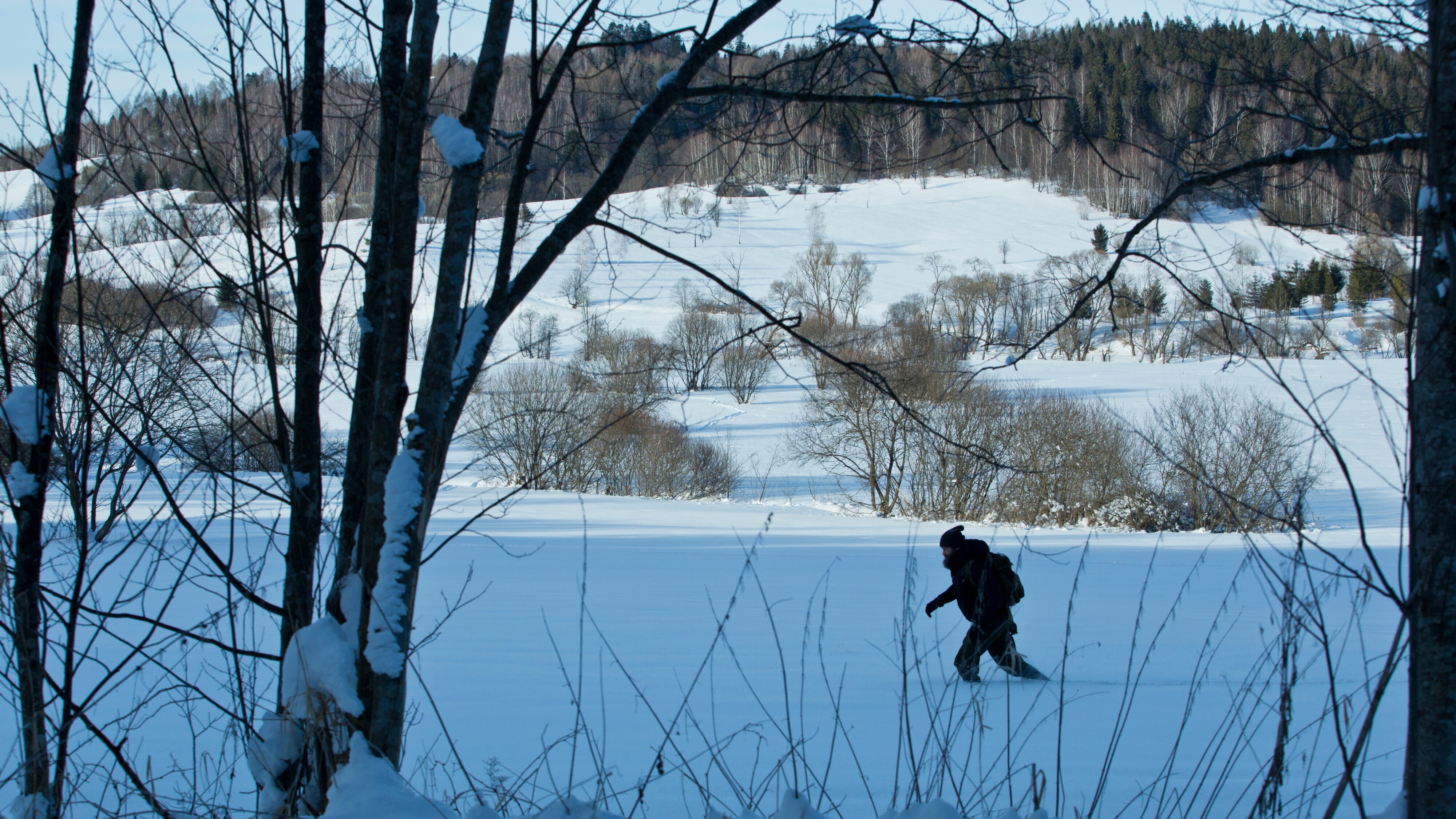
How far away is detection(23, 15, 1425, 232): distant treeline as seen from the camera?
2.29 m

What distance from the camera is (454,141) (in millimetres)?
1718

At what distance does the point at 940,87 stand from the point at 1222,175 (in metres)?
0.95

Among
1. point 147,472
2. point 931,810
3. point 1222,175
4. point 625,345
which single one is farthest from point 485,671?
point 625,345

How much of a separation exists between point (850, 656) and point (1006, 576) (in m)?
1.80

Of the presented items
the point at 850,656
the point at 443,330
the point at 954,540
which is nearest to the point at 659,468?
the point at 850,656

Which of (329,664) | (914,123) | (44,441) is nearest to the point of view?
(329,664)

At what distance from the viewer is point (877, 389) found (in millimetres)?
2537

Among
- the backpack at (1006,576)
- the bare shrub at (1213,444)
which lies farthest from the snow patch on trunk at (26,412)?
the bare shrub at (1213,444)

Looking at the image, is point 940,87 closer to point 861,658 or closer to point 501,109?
point 501,109

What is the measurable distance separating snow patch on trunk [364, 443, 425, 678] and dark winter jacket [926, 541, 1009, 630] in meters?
4.06

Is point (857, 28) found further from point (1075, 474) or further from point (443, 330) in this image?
point (1075, 474)

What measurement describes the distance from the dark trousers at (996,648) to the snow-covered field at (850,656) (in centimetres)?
17

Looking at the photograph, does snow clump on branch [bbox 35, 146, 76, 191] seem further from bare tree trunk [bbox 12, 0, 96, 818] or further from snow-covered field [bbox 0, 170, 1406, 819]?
snow-covered field [bbox 0, 170, 1406, 819]

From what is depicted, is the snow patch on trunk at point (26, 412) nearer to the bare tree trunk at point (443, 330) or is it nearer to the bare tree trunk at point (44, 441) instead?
the bare tree trunk at point (44, 441)
